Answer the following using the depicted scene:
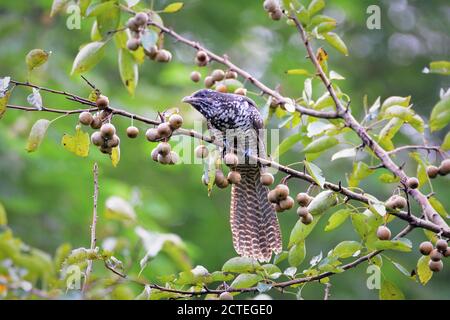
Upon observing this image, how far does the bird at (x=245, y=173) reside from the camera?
4016 millimetres

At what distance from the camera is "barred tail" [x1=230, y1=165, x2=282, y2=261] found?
4004mm

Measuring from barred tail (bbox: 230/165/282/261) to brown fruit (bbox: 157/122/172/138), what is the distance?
1.38 m

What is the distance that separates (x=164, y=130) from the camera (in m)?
2.68

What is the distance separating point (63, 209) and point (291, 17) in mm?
4667

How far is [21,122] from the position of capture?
6227mm

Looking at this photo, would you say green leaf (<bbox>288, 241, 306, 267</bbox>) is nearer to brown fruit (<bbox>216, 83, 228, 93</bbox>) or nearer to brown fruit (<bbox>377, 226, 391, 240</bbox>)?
brown fruit (<bbox>377, 226, 391, 240</bbox>)

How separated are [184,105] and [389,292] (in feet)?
13.9

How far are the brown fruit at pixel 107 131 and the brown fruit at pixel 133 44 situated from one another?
1.49ft

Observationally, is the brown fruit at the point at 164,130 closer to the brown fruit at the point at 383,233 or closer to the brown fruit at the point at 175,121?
the brown fruit at the point at 175,121

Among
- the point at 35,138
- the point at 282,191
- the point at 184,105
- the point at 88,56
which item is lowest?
the point at 282,191

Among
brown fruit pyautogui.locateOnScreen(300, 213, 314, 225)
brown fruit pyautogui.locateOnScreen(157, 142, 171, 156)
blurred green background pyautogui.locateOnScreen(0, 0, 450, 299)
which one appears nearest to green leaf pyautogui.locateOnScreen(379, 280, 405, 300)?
brown fruit pyautogui.locateOnScreen(300, 213, 314, 225)

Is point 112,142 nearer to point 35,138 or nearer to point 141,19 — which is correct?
point 35,138

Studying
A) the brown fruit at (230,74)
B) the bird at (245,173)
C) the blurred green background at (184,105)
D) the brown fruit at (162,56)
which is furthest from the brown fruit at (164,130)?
the blurred green background at (184,105)

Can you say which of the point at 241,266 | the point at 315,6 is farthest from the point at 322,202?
the point at 315,6
